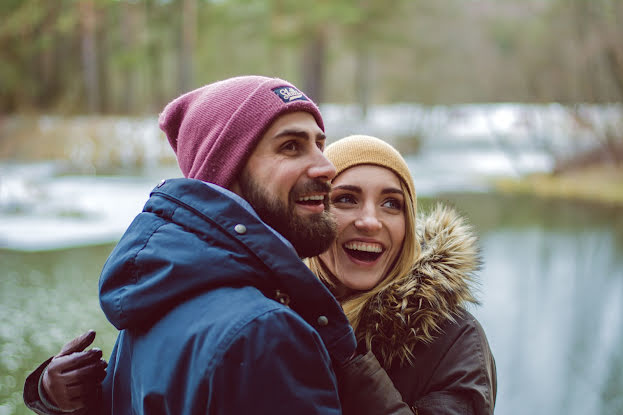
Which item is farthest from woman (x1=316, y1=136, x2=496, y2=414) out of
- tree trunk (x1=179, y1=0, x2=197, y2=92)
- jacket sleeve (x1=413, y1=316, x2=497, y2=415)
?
tree trunk (x1=179, y1=0, x2=197, y2=92)

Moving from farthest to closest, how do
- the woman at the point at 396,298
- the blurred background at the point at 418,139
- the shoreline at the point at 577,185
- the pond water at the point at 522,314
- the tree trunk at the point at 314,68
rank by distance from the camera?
1. the tree trunk at the point at 314,68
2. the shoreline at the point at 577,185
3. the blurred background at the point at 418,139
4. the pond water at the point at 522,314
5. the woman at the point at 396,298

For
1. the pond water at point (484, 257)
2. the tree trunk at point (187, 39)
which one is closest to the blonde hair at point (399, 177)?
the pond water at point (484, 257)

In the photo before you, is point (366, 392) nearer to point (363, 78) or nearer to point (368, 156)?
point (368, 156)

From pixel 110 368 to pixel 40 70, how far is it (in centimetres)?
1570

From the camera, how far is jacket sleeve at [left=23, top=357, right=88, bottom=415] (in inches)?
56.5

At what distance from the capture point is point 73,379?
140 centimetres

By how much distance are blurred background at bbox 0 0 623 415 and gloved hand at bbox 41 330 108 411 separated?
1310 mm

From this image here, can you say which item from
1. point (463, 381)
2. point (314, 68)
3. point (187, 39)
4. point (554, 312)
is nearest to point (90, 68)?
point (187, 39)

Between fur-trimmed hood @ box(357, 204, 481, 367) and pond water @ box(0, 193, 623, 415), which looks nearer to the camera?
fur-trimmed hood @ box(357, 204, 481, 367)

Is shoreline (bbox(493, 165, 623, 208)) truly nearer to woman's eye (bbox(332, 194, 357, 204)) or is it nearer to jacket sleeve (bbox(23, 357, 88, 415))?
woman's eye (bbox(332, 194, 357, 204))

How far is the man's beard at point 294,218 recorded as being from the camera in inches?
53.0

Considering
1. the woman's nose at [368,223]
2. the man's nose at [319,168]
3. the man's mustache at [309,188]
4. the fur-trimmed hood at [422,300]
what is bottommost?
the fur-trimmed hood at [422,300]

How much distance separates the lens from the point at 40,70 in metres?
15.2

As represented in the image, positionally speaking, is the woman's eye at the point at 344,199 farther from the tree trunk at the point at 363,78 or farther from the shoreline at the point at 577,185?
the tree trunk at the point at 363,78
